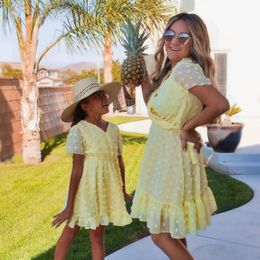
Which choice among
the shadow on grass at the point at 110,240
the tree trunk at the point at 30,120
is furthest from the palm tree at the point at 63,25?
the shadow on grass at the point at 110,240

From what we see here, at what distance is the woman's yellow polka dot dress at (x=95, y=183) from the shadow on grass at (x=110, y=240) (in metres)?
0.86

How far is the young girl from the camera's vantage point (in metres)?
2.89

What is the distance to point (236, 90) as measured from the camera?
14773 millimetres

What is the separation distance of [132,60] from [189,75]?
68 centimetres

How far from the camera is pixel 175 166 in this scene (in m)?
2.43

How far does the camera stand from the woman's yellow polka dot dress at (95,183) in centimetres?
290

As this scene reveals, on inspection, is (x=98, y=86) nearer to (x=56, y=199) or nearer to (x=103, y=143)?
(x=103, y=143)

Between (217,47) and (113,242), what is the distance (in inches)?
479

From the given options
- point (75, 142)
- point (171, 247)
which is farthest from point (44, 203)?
point (171, 247)

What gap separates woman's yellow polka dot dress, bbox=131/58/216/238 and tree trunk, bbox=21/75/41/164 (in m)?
6.11

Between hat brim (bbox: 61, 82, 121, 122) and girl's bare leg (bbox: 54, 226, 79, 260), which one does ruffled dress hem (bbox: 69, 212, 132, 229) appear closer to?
girl's bare leg (bbox: 54, 226, 79, 260)

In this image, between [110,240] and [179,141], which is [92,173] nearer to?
[179,141]

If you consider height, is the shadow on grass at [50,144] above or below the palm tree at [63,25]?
below

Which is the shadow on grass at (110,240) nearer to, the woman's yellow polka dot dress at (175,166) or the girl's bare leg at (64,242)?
the girl's bare leg at (64,242)
